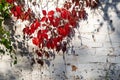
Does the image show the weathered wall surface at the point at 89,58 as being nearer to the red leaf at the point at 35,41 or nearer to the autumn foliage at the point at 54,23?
the autumn foliage at the point at 54,23

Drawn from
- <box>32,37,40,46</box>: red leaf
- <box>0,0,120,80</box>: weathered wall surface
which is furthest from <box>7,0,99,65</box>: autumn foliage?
<box>0,0,120,80</box>: weathered wall surface

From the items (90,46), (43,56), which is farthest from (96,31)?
(43,56)

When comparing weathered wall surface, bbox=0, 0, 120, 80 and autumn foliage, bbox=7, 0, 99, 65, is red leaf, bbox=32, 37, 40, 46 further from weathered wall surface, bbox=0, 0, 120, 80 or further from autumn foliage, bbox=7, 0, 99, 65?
weathered wall surface, bbox=0, 0, 120, 80

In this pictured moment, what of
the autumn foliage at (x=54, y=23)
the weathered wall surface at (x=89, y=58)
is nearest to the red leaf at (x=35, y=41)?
the autumn foliage at (x=54, y=23)

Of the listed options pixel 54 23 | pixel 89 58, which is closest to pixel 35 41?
pixel 54 23

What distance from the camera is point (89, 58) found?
445cm

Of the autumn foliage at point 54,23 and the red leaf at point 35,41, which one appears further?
the red leaf at point 35,41

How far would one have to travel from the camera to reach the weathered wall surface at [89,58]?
14.1 ft

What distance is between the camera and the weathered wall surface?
14.1ft

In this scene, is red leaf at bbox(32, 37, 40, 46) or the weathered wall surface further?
red leaf at bbox(32, 37, 40, 46)

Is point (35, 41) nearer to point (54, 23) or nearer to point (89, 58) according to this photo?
point (54, 23)

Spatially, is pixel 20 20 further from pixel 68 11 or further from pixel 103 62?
pixel 103 62

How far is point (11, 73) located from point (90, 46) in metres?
1.22

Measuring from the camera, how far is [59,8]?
14.3 feet
